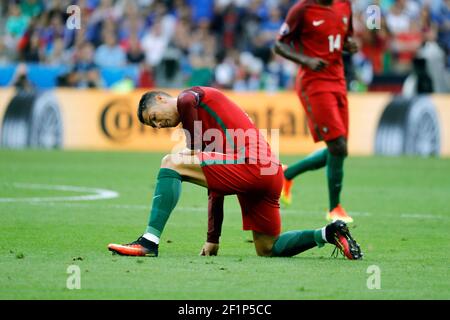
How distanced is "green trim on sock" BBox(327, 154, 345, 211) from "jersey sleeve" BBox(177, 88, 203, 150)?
144 inches

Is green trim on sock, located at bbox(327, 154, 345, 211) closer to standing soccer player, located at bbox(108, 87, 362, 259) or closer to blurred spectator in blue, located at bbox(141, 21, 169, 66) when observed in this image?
standing soccer player, located at bbox(108, 87, 362, 259)

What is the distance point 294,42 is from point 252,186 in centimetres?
410

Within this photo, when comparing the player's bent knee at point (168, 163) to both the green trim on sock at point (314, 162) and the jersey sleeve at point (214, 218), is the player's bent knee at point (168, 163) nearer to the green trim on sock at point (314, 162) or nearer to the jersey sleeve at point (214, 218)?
the jersey sleeve at point (214, 218)

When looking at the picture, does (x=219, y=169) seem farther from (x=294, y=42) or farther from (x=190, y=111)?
(x=294, y=42)

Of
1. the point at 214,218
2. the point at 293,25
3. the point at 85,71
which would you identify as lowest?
the point at 214,218

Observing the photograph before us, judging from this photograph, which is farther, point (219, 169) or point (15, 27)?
point (15, 27)

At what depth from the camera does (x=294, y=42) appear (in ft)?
39.9

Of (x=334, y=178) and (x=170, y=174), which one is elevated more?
(x=170, y=174)

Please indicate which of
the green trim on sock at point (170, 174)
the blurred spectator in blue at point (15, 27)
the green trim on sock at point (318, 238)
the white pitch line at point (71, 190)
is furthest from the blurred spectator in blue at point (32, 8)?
the green trim on sock at point (318, 238)

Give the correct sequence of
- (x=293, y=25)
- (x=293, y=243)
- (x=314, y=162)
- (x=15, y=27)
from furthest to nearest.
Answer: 1. (x=15, y=27)
2. (x=314, y=162)
3. (x=293, y=25)
4. (x=293, y=243)

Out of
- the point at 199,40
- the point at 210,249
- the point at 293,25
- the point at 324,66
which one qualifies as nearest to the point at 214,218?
the point at 210,249
